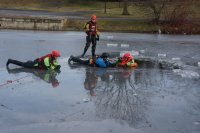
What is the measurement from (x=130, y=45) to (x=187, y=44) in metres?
4.02

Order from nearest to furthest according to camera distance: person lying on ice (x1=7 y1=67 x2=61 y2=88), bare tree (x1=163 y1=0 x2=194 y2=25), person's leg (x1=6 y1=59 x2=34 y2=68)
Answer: person lying on ice (x1=7 y1=67 x2=61 y2=88) → person's leg (x1=6 y1=59 x2=34 y2=68) → bare tree (x1=163 y1=0 x2=194 y2=25)

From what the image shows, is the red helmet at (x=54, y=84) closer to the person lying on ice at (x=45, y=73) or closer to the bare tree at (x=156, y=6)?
the person lying on ice at (x=45, y=73)

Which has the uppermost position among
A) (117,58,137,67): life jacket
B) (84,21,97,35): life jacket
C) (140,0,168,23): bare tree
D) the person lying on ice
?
(140,0,168,23): bare tree

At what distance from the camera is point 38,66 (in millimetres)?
18719

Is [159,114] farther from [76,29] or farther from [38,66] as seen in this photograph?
[76,29]

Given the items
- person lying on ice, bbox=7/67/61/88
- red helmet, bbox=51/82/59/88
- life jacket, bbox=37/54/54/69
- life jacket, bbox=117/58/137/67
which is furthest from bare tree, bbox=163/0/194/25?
red helmet, bbox=51/82/59/88

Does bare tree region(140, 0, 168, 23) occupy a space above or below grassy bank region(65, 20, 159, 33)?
above

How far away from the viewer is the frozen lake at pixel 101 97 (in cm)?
1153

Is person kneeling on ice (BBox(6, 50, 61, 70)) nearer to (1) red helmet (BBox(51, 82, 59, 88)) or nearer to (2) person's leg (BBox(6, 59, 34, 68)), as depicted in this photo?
(2) person's leg (BBox(6, 59, 34, 68))

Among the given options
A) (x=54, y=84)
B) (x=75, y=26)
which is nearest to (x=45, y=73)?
(x=54, y=84)

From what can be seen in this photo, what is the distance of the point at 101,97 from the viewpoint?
14.4 meters

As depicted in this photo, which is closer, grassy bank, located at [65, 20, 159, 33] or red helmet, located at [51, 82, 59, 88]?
red helmet, located at [51, 82, 59, 88]

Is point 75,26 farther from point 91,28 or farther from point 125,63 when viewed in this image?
point 125,63

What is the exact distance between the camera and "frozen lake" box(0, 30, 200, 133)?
454 inches
